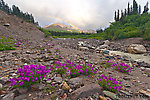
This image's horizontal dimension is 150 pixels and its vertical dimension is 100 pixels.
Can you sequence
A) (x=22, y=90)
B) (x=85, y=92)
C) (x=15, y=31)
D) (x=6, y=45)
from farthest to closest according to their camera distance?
(x=15, y=31), (x=6, y=45), (x=85, y=92), (x=22, y=90)

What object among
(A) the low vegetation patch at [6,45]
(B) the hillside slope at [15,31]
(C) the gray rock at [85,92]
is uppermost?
(B) the hillside slope at [15,31]

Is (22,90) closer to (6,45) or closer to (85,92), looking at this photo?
(85,92)

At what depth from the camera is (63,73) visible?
134 inches

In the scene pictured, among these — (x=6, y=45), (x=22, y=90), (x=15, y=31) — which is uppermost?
(x=15, y=31)

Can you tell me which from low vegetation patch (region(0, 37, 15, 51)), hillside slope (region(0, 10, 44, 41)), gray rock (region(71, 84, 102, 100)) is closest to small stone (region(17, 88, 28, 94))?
gray rock (region(71, 84, 102, 100))

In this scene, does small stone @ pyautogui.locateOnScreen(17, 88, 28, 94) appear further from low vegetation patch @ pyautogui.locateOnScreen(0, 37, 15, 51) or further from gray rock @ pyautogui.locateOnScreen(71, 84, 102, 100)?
low vegetation patch @ pyautogui.locateOnScreen(0, 37, 15, 51)

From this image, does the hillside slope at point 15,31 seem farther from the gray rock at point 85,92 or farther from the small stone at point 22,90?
Answer: the gray rock at point 85,92

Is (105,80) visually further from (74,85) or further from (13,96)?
(13,96)

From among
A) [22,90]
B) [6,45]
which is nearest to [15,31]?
[6,45]

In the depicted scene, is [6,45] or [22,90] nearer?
[22,90]

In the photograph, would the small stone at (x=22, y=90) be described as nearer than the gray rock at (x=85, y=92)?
Yes

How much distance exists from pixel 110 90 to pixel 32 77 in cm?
277

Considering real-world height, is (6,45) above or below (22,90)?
above

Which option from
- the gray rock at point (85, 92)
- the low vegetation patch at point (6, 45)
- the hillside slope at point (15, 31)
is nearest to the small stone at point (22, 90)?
the gray rock at point (85, 92)
